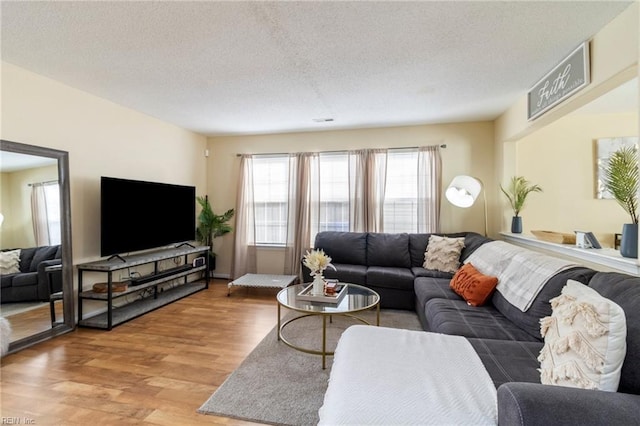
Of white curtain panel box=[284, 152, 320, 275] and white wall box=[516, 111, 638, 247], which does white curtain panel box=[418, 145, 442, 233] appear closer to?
white wall box=[516, 111, 638, 247]

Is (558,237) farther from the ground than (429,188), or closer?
closer

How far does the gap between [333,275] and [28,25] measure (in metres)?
3.45

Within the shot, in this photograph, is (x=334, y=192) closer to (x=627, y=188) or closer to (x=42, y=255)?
(x=627, y=188)

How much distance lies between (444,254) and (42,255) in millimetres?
4285

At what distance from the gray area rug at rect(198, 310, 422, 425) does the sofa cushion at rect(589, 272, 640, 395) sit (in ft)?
4.65

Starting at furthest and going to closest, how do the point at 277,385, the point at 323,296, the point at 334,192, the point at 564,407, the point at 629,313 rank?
the point at 334,192 < the point at 323,296 < the point at 277,385 < the point at 629,313 < the point at 564,407

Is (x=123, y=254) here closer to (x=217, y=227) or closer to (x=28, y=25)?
(x=217, y=227)

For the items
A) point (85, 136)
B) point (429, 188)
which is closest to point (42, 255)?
point (85, 136)

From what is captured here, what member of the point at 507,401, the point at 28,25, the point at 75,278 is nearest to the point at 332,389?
the point at 507,401

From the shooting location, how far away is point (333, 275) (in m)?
3.68

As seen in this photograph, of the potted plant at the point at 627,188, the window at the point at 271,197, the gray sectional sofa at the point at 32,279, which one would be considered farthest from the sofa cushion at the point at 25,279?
the potted plant at the point at 627,188

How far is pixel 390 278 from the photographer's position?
11.3 ft

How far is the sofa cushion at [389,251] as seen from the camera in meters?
3.89

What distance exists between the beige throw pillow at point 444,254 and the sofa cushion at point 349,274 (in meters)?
0.85
